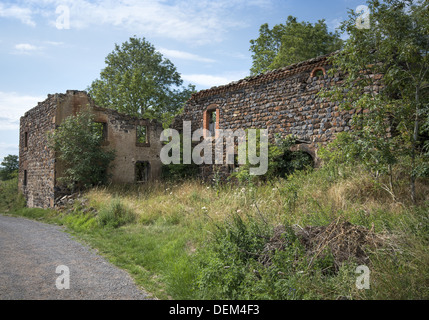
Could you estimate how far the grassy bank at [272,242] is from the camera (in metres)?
3.57

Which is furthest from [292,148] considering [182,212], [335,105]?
[182,212]

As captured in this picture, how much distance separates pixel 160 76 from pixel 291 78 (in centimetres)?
1818

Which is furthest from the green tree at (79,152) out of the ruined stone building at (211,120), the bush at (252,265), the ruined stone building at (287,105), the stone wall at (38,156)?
the bush at (252,265)

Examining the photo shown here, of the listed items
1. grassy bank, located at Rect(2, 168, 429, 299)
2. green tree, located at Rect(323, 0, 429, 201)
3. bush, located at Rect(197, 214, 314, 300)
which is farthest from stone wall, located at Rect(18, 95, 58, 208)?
green tree, located at Rect(323, 0, 429, 201)

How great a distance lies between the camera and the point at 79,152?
13.2 m

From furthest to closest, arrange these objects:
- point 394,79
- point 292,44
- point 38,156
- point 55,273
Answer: point 292,44 → point 38,156 → point 394,79 → point 55,273

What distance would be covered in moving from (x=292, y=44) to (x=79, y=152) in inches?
609

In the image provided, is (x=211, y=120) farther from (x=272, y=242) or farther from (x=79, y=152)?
(x=272, y=242)

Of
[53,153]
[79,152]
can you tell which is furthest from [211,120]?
[53,153]

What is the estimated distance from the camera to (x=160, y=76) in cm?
2717

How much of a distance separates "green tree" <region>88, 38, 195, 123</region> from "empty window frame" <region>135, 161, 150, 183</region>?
22.3ft

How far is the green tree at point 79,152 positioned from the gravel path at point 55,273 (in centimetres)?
564

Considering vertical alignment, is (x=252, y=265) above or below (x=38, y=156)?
below
